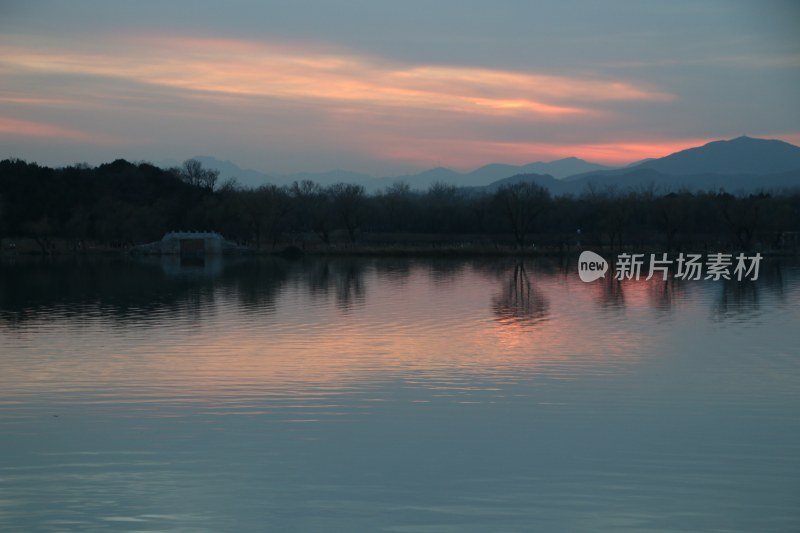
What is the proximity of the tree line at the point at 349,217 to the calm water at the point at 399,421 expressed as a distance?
48696 millimetres

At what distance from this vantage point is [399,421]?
35.1ft

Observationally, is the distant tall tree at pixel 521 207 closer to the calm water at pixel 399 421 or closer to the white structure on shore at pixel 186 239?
the white structure on shore at pixel 186 239

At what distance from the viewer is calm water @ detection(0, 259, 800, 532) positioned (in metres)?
7.52

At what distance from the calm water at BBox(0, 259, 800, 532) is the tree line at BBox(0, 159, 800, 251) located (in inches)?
1917

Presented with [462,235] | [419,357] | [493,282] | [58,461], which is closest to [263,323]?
[419,357]

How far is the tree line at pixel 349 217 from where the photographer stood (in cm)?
6956

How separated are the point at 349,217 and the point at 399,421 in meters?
68.3

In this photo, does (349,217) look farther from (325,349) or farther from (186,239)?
(325,349)

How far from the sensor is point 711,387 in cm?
1293

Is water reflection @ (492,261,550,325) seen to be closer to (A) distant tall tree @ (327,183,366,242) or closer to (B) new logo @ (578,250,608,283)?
(B) new logo @ (578,250,608,283)

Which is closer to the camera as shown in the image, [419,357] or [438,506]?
[438,506]

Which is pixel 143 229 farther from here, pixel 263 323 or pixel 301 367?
pixel 301 367

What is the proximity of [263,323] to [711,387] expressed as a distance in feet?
35.3

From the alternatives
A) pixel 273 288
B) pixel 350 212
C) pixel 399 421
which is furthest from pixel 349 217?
pixel 399 421
